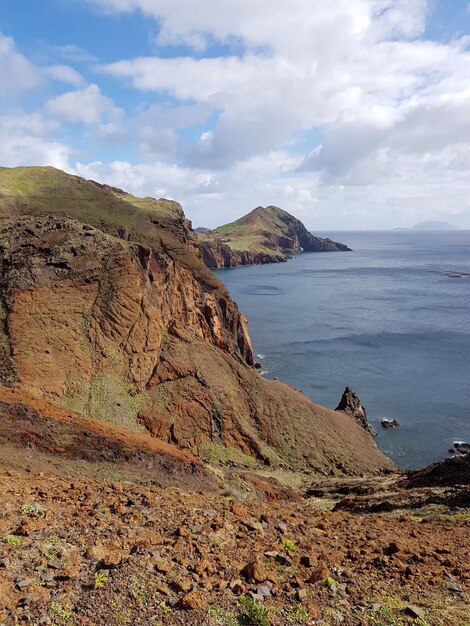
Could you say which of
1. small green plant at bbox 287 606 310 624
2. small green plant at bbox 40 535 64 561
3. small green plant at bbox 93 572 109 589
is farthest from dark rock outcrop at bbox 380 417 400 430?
small green plant at bbox 93 572 109 589

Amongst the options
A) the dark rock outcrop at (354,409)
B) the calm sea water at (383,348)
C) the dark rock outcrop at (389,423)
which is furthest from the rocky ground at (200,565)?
the dark rock outcrop at (389,423)

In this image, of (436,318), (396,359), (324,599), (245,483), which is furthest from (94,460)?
(436,318)

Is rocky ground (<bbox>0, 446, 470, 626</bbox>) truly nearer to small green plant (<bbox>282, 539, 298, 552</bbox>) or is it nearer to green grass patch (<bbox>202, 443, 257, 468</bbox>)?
small green plant (<bbox>282, 539, 298, 552</bbox>)

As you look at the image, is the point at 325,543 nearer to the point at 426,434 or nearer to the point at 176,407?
the point at 176,407

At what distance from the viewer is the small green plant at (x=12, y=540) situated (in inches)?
404

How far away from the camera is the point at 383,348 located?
79062 mm

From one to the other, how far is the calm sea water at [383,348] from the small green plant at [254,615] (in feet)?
131

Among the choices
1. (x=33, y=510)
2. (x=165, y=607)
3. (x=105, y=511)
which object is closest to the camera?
(x=165, y=607)

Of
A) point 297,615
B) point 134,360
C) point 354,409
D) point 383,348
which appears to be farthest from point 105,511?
point 383,348

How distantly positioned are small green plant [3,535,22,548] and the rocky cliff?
23.2 meters

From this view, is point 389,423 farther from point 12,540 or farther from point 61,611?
point 61,611

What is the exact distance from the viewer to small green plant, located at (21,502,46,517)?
12.2m

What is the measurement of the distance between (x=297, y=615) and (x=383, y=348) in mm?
73578

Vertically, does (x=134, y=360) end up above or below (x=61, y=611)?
below
